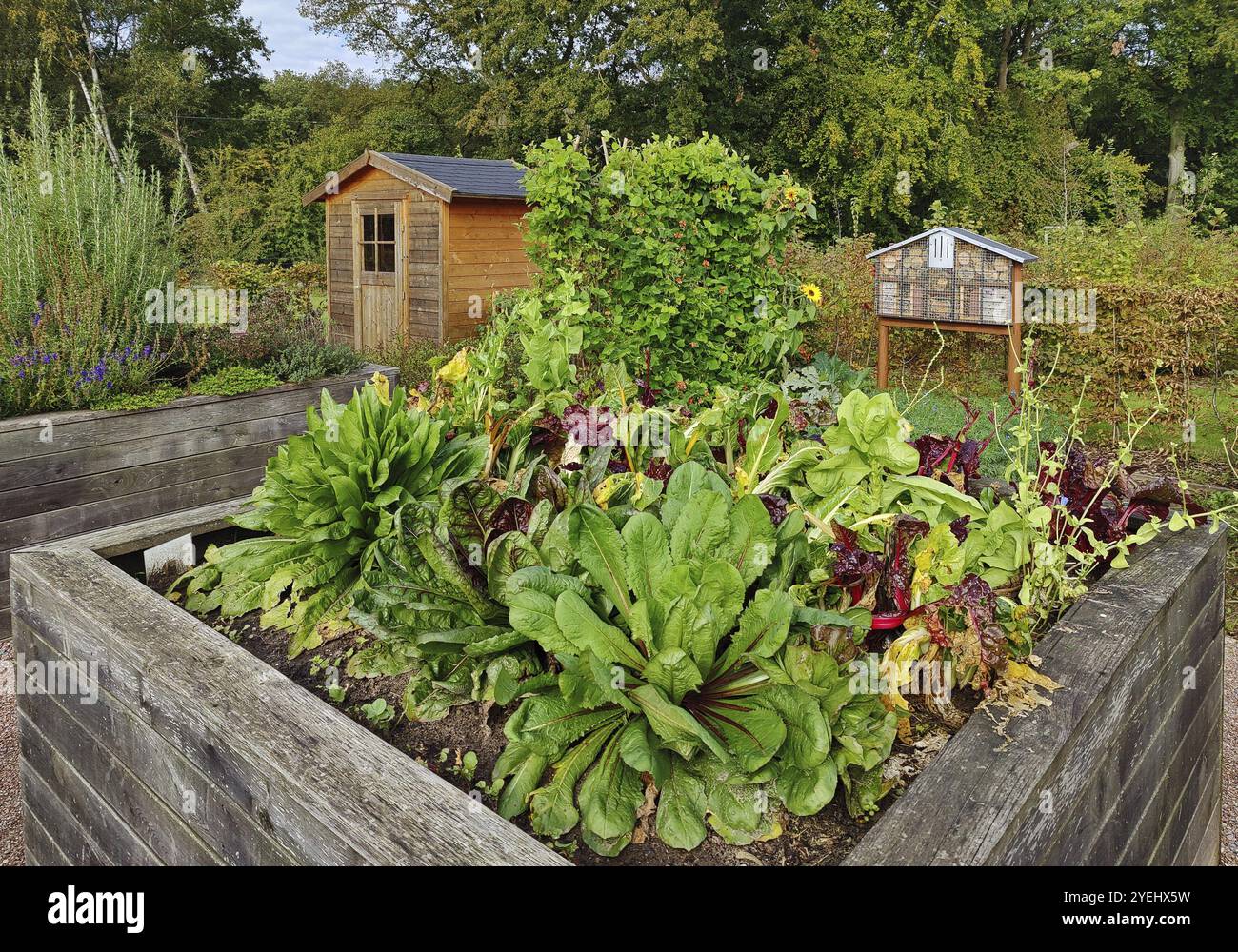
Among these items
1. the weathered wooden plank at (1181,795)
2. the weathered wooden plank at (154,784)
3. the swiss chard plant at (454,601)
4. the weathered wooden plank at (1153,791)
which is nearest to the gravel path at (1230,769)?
the weathered wooden plank at (1181,795)

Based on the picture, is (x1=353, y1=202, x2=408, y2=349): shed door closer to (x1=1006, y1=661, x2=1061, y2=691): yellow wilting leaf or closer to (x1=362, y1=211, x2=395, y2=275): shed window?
(x1=362, y1=211, x2=395, y2=275): shed window

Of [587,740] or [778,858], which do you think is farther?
[587,740]

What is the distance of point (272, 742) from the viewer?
1500 mm

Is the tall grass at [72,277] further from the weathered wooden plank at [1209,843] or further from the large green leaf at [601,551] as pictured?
the weathered wooden plank at [1209,843]

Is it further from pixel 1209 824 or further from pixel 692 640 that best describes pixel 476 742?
pixel 1209 824

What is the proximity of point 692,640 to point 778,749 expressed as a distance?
0.67 feet

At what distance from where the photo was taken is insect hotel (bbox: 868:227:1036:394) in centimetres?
848

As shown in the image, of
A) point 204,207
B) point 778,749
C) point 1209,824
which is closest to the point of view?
point 778,749

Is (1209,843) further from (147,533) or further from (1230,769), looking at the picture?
(147,533)

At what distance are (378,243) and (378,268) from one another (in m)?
0.32

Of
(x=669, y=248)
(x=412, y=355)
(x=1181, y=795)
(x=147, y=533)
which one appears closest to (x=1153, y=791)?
(x=1181, y=795)

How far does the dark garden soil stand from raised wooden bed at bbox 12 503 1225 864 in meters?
0.12
